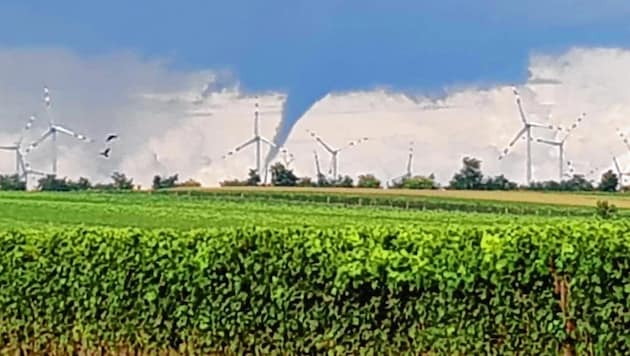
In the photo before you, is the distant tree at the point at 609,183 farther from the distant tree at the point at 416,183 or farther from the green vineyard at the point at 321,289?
the green vineyard at the point at 321,289

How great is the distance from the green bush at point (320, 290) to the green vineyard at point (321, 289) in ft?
0.06

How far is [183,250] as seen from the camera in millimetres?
15383

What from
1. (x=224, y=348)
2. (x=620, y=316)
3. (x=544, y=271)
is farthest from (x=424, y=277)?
(x=224, y=348)

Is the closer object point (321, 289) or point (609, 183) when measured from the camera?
point (321, 289)

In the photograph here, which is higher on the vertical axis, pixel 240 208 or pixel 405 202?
pixel 405 202

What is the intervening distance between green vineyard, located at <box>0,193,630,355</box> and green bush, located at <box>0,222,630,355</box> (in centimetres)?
2

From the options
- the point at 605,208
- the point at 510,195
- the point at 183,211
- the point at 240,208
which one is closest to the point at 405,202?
the point at 510,195

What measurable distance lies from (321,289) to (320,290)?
0.08 feet

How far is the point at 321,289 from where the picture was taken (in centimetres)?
1423

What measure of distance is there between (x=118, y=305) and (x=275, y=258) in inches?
111

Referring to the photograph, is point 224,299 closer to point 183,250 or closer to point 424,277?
point 183,250

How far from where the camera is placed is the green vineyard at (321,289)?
42.0 feet

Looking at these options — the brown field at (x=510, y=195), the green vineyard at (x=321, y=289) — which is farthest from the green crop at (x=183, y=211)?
the green vineyard at (x=321, y=289)

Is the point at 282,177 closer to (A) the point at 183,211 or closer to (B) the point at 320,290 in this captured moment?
(A) the point at 183,211
